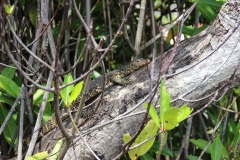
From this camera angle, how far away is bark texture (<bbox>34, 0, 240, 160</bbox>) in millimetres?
1806

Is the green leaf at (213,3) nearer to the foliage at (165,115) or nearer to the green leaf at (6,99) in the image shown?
the foliage at (165,115)

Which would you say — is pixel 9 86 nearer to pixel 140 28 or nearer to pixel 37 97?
pixel 37 97

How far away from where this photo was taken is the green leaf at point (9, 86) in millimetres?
1987

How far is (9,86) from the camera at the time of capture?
2.01m

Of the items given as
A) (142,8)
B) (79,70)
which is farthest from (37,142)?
(142,8)

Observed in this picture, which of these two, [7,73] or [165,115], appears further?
[7,73]

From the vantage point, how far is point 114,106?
1.88 meters

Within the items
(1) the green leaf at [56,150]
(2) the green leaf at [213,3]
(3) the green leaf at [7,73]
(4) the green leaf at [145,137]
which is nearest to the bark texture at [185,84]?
(1) the green leaf at [56,150]

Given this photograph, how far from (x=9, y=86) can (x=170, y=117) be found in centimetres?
104

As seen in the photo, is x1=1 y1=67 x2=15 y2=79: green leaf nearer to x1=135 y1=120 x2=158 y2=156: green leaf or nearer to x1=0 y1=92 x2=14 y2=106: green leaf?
x1=0 y1=92 x2=14 y2=106: green leaf

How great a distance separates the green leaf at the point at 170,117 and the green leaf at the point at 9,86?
987 mm

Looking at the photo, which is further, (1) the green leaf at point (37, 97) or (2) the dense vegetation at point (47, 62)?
(1) the green leaf at point (37, 97)

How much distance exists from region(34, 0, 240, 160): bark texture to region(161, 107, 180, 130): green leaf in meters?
0.49

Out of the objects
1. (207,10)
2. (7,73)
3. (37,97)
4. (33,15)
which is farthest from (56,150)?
(207,10)
